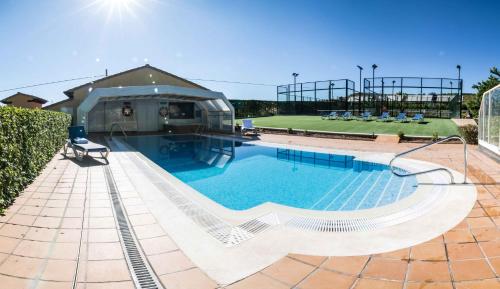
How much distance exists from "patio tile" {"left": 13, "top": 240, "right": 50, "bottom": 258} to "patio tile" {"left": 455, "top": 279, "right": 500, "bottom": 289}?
440cm

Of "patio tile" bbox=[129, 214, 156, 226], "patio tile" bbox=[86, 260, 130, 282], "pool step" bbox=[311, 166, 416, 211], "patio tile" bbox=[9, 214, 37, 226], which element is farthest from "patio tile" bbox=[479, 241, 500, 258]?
"patio tile" bbox=[9, 214, 37, 226]

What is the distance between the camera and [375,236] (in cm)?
407

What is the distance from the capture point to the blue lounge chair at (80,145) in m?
10.2

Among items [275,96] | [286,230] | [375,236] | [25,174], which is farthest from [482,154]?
[275,96]

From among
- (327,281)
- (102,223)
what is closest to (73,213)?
(102,223)

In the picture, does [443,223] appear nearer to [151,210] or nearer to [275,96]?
[151,210]

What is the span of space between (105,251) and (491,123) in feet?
38.1

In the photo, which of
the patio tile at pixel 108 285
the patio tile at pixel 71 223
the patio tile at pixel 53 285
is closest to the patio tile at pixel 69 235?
the patio tile at pixel 71 223

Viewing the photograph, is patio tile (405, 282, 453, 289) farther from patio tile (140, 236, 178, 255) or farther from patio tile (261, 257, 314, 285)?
patio tile (140, 236, 178, 255)

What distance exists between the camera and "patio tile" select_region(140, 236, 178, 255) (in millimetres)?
3604

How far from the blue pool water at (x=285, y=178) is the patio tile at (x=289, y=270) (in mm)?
3603

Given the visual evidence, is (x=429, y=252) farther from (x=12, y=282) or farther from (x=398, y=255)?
(x=12, y=282)

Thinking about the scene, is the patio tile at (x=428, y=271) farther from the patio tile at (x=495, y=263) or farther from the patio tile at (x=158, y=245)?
the patio tile at (x=158, y=245)

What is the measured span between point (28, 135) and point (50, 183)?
1.21 meters
